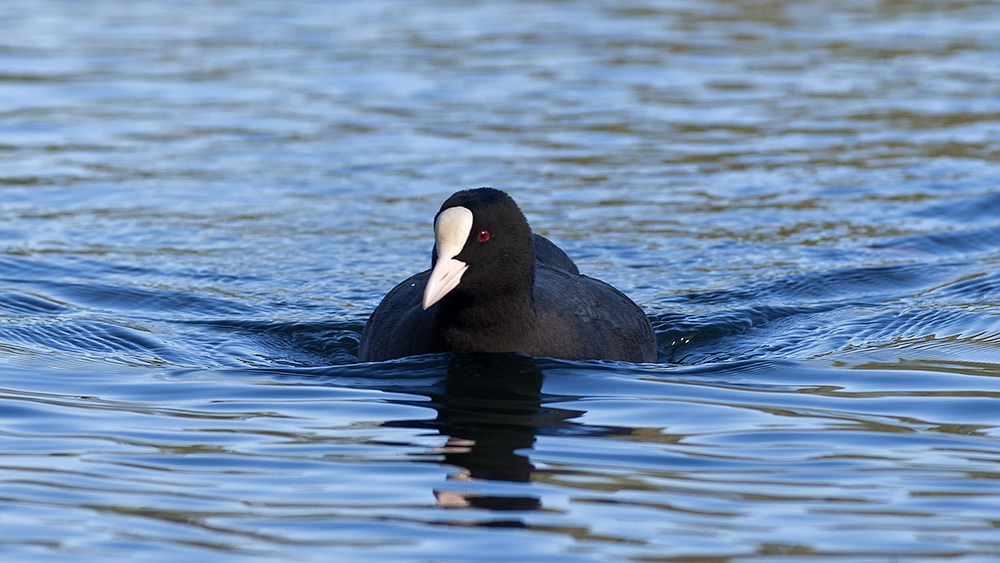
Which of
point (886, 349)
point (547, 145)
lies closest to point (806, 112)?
point (547, 145)

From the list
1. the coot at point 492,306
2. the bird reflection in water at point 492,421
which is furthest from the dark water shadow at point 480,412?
the coot at point 492,306

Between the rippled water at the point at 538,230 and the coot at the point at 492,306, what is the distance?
155mm

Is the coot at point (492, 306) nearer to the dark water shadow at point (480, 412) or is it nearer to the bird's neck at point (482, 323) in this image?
the bird's neck at point (482, 323)

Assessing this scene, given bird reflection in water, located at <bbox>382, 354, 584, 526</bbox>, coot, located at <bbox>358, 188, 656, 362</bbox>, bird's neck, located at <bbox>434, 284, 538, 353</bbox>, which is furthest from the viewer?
bird's neck, located at <bbox>434, 284, 538, 353</bbox>

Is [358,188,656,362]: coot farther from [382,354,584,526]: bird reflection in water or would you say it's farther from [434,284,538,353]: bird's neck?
[382,354,584,526]: bird reflection in water

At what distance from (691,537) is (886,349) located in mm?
3230

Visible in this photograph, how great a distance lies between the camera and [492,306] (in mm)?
6172

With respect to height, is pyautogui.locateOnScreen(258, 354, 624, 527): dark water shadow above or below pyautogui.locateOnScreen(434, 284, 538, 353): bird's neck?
below

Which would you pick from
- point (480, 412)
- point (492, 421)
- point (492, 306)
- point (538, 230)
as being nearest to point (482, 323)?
point (492, 306)

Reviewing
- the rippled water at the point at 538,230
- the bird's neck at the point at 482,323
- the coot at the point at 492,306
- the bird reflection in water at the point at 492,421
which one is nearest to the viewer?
the rippled water at the point at 538,230

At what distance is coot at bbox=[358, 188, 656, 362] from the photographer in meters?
5.95

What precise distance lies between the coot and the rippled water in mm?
155

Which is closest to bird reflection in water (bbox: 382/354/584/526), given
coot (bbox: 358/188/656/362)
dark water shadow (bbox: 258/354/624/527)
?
dark water shadow (bbox: 258/354/624/527)

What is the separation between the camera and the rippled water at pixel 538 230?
441 cm
